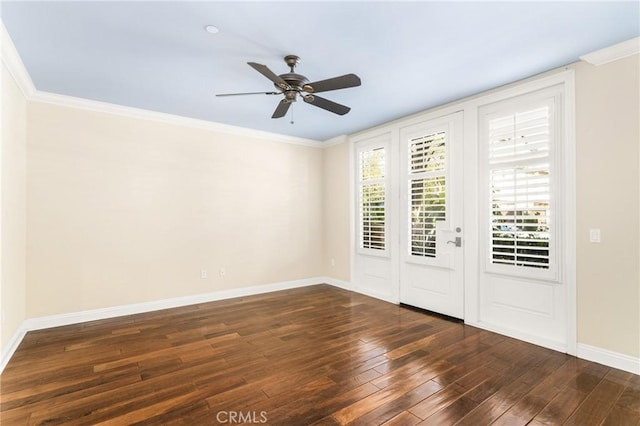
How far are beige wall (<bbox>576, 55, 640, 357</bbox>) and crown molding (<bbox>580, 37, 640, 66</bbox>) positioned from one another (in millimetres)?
45

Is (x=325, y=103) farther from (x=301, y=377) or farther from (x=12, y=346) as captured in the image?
(x=12, y=346)

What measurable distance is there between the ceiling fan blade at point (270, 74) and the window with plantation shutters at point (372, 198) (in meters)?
2.63

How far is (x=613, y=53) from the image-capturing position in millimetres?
2705

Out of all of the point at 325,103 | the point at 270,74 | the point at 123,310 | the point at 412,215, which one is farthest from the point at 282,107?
the point at 123,310

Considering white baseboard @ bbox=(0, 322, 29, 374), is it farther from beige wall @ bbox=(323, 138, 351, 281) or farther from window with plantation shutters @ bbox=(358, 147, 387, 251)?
window with plantation shutters @ bbox=(358, 147, 387, 251)

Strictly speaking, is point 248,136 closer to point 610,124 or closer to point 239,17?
point 239,17

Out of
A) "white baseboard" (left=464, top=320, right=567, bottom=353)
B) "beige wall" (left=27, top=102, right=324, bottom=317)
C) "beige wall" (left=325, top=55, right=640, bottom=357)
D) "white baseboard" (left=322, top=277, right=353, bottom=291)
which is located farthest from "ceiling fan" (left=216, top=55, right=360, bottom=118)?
"white baseboard" (left=322, top=277, right=353, bottom=291)

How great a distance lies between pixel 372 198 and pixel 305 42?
302 cm

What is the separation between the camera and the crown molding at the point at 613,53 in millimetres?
2592

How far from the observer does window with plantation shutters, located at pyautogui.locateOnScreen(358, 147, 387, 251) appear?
197 inches

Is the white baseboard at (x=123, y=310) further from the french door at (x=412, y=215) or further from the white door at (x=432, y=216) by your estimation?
the white door at (x=432, y=216)

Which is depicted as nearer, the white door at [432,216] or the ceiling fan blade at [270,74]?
the ceiling fan blade at [270,74]

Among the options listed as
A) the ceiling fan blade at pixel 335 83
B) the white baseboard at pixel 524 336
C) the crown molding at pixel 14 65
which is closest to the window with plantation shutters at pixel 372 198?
the white baseboard at pixel 524 336

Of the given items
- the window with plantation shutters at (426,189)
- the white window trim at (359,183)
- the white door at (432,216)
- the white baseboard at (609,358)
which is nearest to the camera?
the white baseboard at (609,358)
